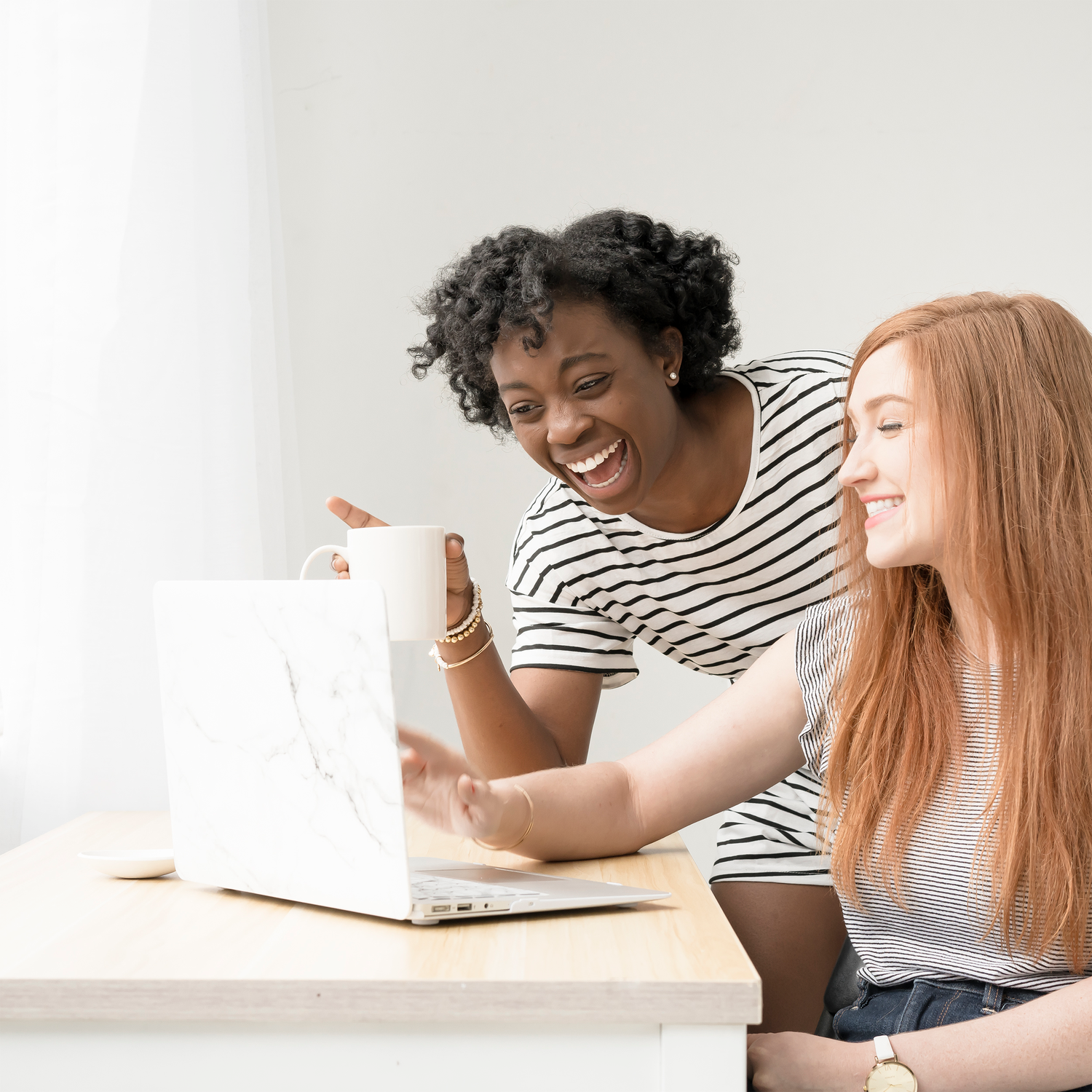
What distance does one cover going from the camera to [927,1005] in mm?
873

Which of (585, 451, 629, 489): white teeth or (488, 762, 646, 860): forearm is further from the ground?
(585, 451, 629, 489): white teeth

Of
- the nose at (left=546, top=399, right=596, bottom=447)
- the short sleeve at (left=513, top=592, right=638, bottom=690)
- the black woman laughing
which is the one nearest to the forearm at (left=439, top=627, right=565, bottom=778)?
the black woman laughing

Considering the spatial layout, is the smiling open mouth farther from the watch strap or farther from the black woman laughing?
the watch strap

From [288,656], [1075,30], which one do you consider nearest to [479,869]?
[288,656]

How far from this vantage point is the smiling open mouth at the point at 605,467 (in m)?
1.32

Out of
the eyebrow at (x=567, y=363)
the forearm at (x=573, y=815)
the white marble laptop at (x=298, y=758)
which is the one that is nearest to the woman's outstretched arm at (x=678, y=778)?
the forearm at (x=573, y=815)

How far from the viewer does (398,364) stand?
8.03 ft

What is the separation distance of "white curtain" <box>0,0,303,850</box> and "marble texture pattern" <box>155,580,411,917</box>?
0.74 m

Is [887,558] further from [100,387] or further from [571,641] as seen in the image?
[100,387]

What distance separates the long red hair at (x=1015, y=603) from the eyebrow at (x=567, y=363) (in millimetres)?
422

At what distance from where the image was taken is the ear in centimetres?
141

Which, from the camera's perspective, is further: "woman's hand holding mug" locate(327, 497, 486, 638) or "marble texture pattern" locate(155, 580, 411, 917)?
"woman's hand holding mug" locate(327, 497, 486, 638)

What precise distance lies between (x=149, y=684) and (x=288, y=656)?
90cm

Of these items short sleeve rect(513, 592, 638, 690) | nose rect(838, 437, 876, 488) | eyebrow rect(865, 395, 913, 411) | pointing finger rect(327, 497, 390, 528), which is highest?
eyebrow rect(865, 395, 913, 411)
